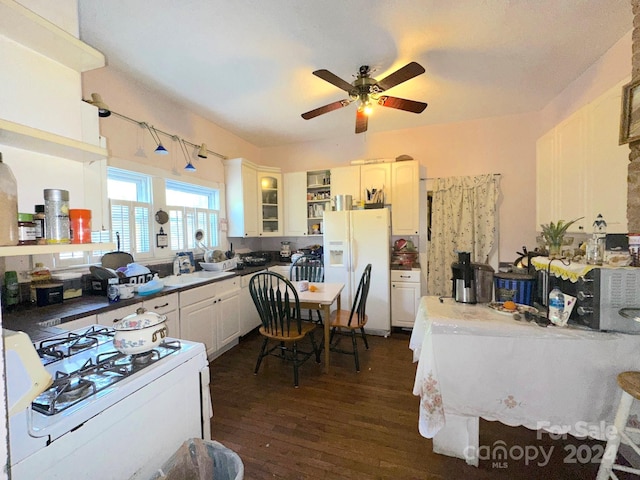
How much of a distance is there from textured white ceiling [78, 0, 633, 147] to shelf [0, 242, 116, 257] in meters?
1.61

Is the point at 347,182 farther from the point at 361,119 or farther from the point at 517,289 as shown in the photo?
the point at 517,289

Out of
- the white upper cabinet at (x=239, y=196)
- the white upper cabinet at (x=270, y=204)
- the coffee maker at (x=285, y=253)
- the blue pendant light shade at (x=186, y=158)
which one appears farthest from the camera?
the coffee maker at (x=285, y=253)

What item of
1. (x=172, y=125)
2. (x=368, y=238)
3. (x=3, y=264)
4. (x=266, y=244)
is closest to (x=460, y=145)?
(x=368, y=238)

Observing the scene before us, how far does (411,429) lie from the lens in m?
1.79

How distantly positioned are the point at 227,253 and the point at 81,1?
253 centimetres

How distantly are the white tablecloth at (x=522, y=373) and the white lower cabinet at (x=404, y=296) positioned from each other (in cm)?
184

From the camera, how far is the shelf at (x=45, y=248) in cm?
63

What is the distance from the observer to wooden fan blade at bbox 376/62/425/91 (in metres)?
1.78

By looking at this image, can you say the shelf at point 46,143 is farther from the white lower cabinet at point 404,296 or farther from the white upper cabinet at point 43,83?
the white lower cabinet at point 404,296

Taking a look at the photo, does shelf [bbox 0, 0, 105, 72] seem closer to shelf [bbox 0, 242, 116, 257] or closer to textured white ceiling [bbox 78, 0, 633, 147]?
shelf [bbox 0, 242, 116, 257]

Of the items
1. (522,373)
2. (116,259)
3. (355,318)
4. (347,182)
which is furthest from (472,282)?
(116,259)

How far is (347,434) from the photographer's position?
1.75 metres

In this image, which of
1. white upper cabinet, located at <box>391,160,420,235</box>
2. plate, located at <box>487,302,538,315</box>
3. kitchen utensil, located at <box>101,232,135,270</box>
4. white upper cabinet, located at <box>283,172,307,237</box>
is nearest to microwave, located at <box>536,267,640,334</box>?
plate, located at <box>487,302,538,315</box>

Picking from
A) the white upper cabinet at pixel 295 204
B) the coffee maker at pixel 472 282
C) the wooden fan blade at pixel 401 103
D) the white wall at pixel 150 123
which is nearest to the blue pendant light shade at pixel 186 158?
the white wall at pixel 150 123
